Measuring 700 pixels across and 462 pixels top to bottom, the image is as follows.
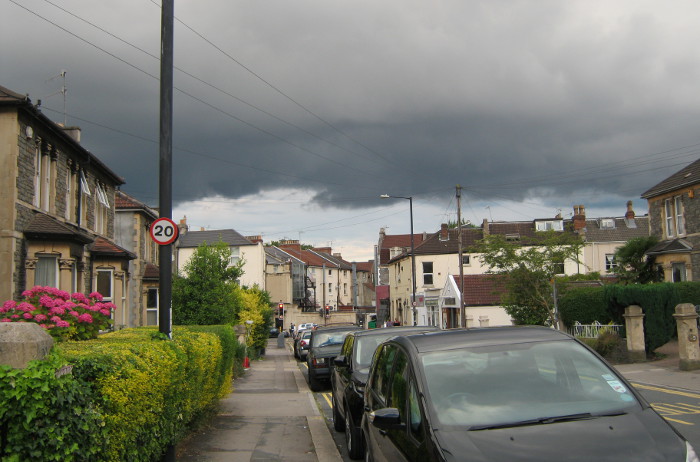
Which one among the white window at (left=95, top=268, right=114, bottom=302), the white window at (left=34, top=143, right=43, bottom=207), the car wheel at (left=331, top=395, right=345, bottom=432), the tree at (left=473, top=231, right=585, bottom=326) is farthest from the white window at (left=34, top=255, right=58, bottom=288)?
the tree at (left=473, top=231, right=585, bottom=326)

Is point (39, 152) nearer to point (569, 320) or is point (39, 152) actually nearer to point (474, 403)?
point (474, 403)

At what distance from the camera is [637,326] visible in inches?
880

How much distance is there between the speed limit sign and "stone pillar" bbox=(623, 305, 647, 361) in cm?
1839

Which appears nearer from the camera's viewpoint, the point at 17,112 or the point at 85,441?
the point at 85,441

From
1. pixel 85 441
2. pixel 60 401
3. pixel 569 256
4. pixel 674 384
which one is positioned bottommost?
pixel 674 384

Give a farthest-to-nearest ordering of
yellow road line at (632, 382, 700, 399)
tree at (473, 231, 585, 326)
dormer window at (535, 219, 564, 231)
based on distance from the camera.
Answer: dormer window at (535, 219, 564, 231) < tree at (473, 231, 585, 326) < yellow road line at (632, 382, 700, 399)

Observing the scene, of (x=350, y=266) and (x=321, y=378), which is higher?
(x=350, y=266)

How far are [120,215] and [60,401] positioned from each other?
30.7 metres

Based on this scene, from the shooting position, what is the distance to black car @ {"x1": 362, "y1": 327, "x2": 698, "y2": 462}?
395 centimetres

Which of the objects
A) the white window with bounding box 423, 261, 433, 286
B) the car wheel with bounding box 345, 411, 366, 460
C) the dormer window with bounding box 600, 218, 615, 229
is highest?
the dormer window with bounding box 600, 218, 615, 229

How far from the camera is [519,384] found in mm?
4750

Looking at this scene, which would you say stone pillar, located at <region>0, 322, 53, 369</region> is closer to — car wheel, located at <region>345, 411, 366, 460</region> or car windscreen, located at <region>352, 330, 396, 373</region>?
car wheel, located at <region>345, 411, 366, 460</region>

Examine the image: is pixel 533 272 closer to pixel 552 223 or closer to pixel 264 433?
pixel 264 433

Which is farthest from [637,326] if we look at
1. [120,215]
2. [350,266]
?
[350,266]
